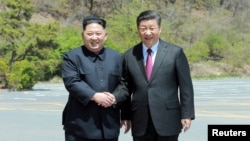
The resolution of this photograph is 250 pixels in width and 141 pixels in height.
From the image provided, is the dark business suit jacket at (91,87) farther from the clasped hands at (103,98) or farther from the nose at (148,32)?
the nose at (148,32)

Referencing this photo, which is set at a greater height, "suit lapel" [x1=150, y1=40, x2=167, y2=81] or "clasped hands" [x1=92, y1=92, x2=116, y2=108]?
"suit lapel" [x1=150, y1=40, x2=167, y2=81]

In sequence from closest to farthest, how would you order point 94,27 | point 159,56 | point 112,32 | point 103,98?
point 103,98 < point 94,27 < point 159,56 < point 112,32

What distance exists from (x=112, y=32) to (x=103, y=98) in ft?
118

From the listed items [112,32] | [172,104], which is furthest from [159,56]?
[112,32]

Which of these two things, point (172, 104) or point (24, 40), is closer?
point (172, 104)

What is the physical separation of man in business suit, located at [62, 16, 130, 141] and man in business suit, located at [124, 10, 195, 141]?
0.15m

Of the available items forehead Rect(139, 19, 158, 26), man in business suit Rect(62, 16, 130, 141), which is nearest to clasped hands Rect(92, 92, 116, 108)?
man in business suit Rect(62, 16, 130, 141)

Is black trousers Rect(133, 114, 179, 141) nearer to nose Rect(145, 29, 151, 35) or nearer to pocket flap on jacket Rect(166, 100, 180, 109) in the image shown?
pocket flap on jacket Rect(166, 100, 180, 109)

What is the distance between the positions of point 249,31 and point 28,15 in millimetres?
Answer: 35112

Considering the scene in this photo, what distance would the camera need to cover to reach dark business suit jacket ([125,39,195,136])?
396cm

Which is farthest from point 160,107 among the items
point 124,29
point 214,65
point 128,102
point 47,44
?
point 214,65

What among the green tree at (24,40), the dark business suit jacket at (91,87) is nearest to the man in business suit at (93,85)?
the dark business suit jacket at (91,87)

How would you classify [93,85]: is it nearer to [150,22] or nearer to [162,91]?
[162,91]

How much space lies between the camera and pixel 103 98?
Result: 3760 millimetres
